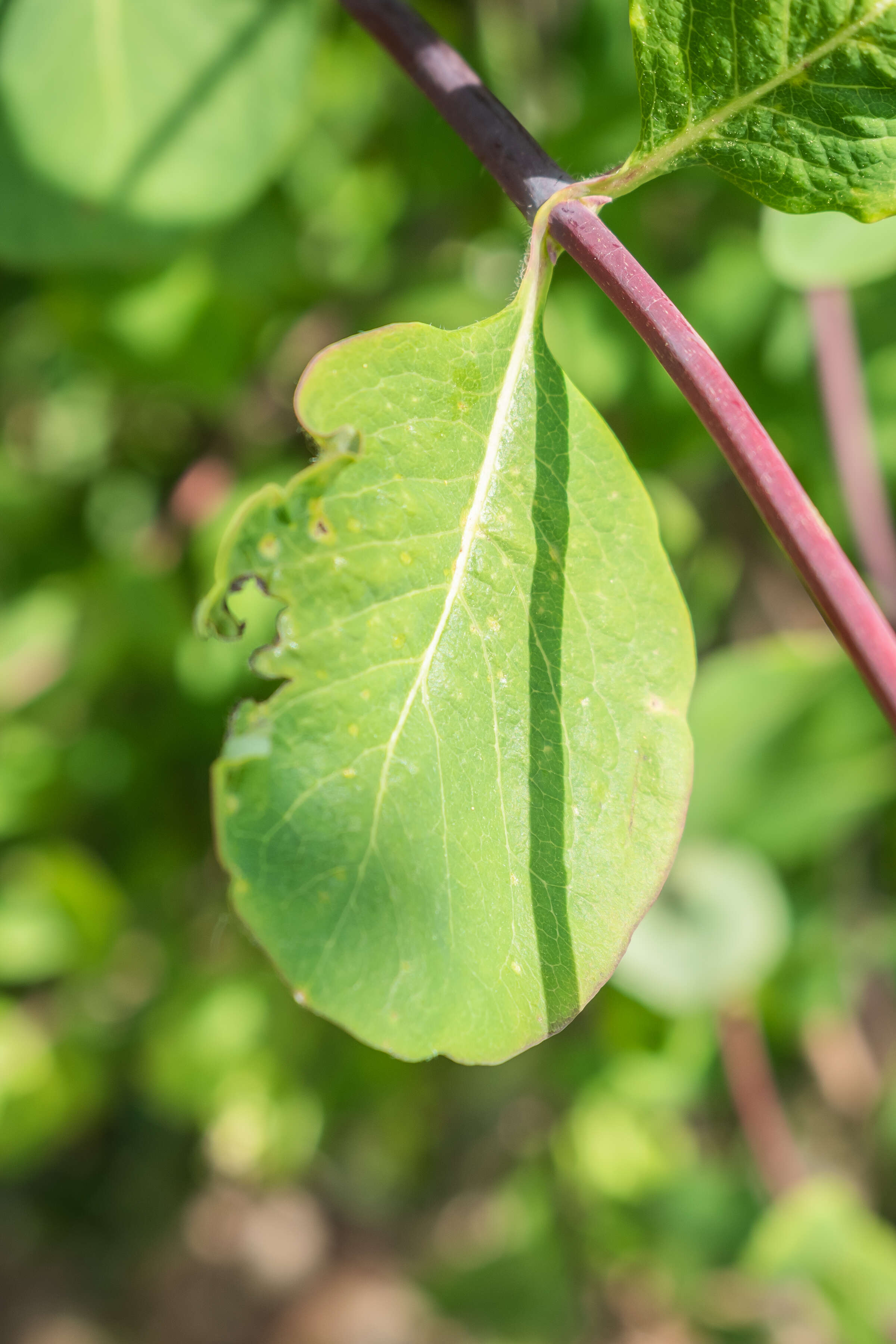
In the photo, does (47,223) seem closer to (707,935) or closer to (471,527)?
(471,527)

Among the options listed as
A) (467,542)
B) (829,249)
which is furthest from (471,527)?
(829,249)

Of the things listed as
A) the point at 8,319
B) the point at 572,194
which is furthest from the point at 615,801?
the point at 8,319

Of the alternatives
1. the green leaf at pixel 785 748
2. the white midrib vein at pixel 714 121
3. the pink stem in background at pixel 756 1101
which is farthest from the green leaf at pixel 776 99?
the pink stem in background at pixel 756 1101

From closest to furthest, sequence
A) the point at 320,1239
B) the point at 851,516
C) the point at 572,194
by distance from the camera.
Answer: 1. the point at 572,194
2. the point at 851,516
3. the point at 320,1239

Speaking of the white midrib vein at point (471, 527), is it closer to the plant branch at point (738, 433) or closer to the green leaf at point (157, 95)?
the plant branch at point (738, 433)

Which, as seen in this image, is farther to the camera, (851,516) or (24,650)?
(24,650)

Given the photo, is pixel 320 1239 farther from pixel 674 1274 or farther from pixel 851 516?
pixel 851 516
